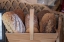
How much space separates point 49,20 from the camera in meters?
0.73

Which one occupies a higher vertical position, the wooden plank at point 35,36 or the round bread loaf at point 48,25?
the round bread loaf at point 48,25

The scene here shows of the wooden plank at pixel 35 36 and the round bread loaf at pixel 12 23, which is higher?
the round bread loaf at pixel 12 23

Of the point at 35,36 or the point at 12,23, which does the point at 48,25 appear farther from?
the point at 12,23

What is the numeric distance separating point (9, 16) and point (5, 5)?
0.31 meters

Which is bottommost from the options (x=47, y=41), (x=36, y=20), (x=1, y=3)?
(x=47, y=41)

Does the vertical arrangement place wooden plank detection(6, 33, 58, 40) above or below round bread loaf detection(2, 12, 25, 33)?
below

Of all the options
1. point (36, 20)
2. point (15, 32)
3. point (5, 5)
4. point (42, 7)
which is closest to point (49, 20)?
point (36, 20)

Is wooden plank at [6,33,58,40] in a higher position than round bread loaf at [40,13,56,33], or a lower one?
lower

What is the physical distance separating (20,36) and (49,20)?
0.17 meters

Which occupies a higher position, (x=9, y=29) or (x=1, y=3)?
(x=1, y=3)

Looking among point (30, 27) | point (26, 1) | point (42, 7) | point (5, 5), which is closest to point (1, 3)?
point (5, 5)

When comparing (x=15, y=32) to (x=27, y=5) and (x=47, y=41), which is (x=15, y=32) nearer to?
(x=47, y=41)

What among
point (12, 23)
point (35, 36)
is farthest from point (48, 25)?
point (12, 23)

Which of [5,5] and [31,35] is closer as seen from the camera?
[31,35]
